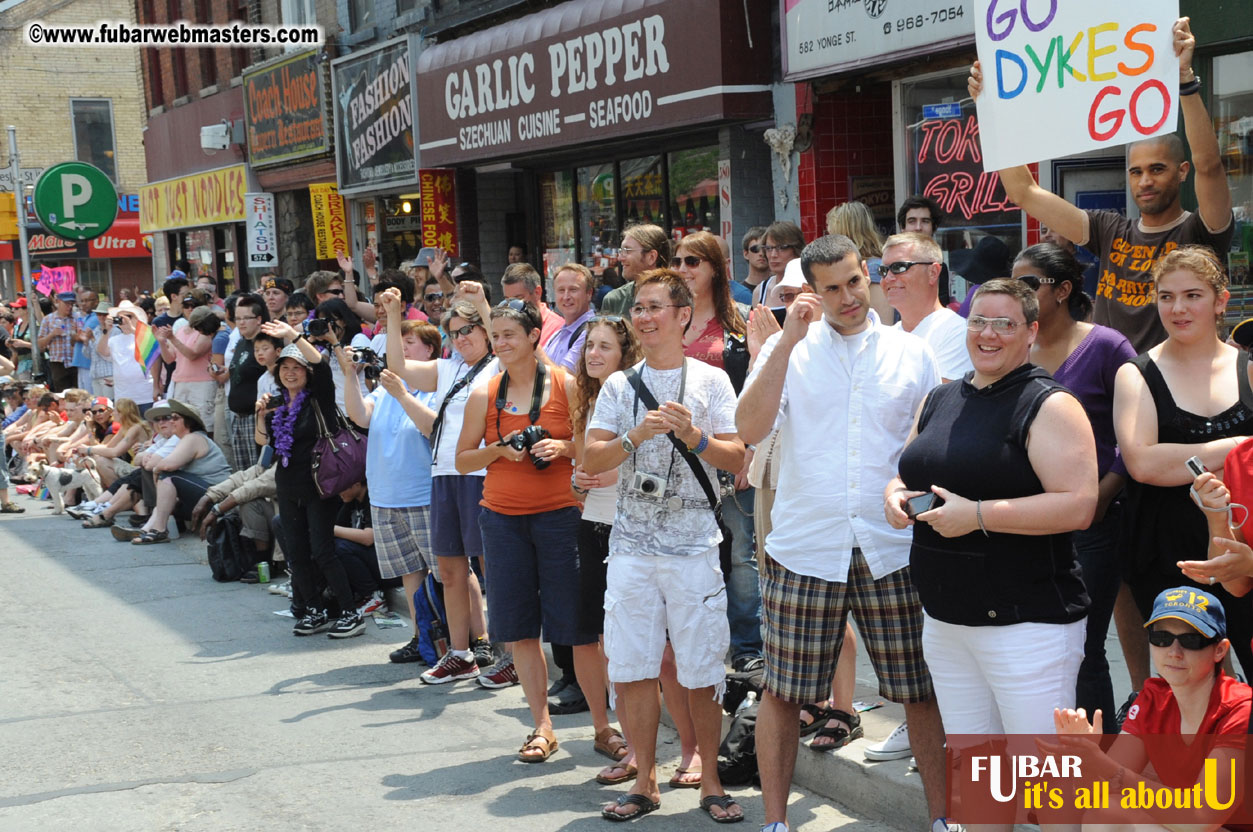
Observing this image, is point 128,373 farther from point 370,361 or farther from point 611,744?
point 611,744

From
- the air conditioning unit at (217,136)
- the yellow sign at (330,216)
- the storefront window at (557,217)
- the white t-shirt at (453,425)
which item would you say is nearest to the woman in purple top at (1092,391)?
the white t-shirt at (453,425)

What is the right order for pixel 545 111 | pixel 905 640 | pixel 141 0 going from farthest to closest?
pixel 141 0, pixel 545 111, pixel 905 640

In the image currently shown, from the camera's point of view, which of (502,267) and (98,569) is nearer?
(98,569)

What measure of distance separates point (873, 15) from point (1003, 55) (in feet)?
13.8

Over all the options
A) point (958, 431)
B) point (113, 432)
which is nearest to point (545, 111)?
point (113, 432)

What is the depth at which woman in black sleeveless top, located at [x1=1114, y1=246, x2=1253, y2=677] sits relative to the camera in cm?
421

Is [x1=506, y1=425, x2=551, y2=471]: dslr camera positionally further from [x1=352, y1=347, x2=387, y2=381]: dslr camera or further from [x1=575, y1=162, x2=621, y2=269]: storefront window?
[x1=575, y1=162, x2=621, y2=269]: storefront window

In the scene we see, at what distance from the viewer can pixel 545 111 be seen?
13438 mm

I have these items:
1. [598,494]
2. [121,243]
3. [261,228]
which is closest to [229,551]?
[598,494]

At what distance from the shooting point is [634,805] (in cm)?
509

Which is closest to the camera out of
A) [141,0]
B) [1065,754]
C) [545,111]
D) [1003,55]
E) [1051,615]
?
[1065,754]

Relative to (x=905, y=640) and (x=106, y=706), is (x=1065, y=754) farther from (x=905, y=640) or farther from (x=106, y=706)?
(x=106, y=706)

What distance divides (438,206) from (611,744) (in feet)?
36.7

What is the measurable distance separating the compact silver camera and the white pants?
126 cm
